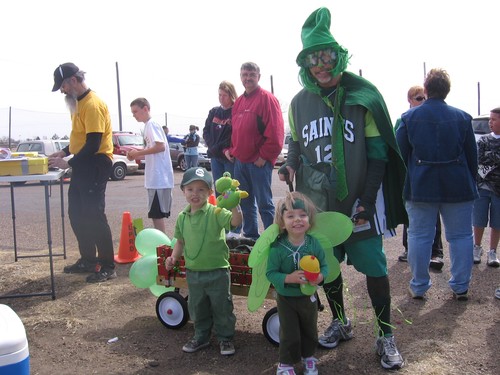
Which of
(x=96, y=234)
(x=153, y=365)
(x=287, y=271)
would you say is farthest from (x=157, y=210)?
(x=287, y=271)

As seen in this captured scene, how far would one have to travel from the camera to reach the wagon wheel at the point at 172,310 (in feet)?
12.5

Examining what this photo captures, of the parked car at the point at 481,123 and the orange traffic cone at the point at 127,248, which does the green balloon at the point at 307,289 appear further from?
the parked car at the point at 481,123

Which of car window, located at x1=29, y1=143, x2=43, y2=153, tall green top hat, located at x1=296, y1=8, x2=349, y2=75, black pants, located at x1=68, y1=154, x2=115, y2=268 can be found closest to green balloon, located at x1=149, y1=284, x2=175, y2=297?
black pants, located at x1=68, y1=154, x2=115, y2=268

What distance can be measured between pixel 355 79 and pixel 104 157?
2889mm

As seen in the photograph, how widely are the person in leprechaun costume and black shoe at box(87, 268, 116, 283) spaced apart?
265 centimetres

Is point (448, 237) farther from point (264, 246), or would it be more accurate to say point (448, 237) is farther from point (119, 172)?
point (119, 172)

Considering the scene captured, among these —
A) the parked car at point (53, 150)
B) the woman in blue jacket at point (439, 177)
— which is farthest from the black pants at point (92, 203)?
the parked car at point (53, 150)

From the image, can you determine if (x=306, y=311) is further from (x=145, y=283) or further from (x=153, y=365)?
(x=145, y=283)

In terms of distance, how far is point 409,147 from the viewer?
4.45 meters

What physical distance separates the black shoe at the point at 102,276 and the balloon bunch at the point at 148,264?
2.86ft

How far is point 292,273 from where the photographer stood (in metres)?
2.85

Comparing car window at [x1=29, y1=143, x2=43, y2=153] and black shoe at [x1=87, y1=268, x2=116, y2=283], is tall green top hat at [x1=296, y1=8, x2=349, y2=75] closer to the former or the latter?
black shoe at [x1=87, y1=268, x2=116, y2=283]

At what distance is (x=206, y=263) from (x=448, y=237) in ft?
7.27

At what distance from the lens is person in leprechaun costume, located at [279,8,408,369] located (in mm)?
3049
